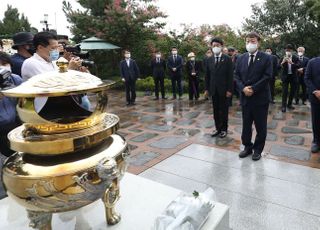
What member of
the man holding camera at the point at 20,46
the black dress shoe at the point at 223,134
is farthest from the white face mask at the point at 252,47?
the man holding camera at the point at 20,46

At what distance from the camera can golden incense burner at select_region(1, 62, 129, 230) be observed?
4.57 ft

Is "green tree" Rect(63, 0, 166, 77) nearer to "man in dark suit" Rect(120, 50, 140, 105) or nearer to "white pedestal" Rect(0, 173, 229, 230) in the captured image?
"man in dark suit" Rect(120, 50, 140, 105)

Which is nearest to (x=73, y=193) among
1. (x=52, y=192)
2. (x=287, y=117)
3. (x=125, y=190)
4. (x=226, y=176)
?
(x=52, y=192)

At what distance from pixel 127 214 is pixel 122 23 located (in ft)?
42.9

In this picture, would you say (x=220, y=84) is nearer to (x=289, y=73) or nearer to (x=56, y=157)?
(x=289, y=73)

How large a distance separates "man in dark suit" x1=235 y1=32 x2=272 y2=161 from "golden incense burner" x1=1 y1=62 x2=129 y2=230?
3.03 m

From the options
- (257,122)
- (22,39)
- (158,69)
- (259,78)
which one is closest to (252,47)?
(259,78)

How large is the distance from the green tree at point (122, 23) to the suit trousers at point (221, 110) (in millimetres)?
Result: 9428

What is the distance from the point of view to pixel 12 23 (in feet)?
97.5

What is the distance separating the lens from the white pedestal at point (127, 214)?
71.4 inches

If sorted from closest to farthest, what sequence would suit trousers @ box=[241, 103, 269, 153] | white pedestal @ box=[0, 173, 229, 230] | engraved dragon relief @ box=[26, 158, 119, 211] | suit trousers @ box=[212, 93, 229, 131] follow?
engraved dragon relief @ box=[26, 158, 119, 211]
white pedestal @ box=[0, 173, 229, 230]
suit trousers @ box=[241, 103, 269, 153]
suit trousers @ box=[212, 93, 229, 131]

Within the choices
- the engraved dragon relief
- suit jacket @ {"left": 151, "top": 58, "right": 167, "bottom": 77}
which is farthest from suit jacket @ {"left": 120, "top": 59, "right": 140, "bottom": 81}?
the engraved dragon relief

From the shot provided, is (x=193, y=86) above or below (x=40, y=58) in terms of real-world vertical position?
below

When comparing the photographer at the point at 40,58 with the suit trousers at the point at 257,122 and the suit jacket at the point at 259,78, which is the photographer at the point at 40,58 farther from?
the suit trousers at the point at 257,122
